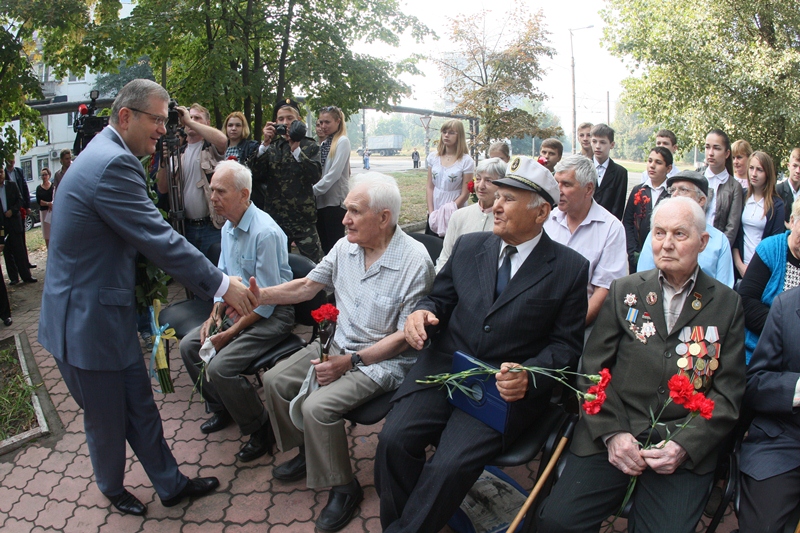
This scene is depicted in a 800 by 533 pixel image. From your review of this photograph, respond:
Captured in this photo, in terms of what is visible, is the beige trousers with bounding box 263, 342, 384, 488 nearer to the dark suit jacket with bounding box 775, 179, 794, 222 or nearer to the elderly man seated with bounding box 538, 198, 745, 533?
the elderly man seated with bounding box 538, 198, 745, 533

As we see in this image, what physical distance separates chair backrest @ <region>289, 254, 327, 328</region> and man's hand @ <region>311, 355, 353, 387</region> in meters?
0.74

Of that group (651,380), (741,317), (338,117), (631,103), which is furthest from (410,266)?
(631,103)

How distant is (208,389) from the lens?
3697 mm

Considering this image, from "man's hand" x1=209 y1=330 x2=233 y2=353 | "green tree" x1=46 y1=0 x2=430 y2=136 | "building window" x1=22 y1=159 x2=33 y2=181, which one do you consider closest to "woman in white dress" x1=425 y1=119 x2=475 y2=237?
"green tree" x1=46 y1=0 x2=430 y2=136

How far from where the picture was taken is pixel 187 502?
303 cm

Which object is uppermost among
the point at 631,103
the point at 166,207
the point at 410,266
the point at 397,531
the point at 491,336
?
the point at 631,103

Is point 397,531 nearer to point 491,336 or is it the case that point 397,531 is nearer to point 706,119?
point 491,336

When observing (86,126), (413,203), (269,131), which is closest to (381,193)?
(86,126)

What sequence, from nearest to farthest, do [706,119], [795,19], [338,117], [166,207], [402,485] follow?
1. [402,485]
2. [166,207]
3. [338,117]
4. [795,19]
5. [706,119]

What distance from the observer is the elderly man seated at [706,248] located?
3025mm

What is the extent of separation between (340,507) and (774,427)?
6.64ft

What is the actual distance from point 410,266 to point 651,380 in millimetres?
1278

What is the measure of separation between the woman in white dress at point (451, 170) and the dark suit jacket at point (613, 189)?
4.34 feet

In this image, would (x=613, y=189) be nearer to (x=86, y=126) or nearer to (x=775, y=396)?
(x=775, y=396)
